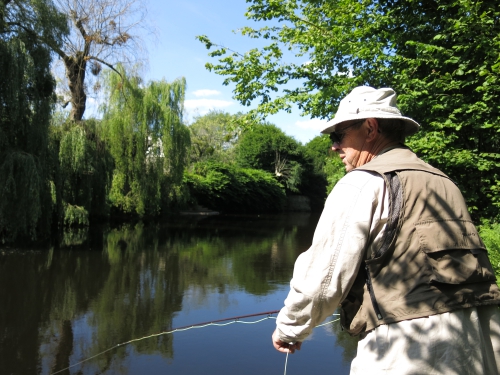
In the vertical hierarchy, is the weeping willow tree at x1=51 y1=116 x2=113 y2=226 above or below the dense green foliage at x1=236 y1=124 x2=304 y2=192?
→ below

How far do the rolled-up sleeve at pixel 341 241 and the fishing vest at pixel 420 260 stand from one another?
0.04m

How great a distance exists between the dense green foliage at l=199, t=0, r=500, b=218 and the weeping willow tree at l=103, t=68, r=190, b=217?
55.5ft

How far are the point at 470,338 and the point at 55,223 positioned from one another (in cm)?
2066

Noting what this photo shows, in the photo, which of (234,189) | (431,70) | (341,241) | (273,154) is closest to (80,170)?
(431,70)

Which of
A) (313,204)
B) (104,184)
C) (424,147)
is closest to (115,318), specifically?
(424,147)

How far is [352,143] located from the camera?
77.7 inches

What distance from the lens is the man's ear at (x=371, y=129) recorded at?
6.23ft

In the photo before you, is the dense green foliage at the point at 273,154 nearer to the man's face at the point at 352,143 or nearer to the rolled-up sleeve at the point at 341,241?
the man's face at the point at 352,143

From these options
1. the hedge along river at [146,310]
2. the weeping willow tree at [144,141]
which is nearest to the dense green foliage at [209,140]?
the weeping willow tree at [144,141]

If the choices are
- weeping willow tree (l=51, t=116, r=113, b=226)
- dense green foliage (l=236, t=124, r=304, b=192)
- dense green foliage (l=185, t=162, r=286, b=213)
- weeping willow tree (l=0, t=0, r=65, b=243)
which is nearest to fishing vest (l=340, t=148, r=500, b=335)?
weeping willow tree (l=0, t=0, r=65, b=243)

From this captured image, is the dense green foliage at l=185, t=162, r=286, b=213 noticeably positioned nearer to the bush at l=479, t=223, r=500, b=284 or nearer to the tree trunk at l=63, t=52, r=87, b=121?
the tree trunk at l=63, t=52, r=87, b=121

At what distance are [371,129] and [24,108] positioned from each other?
15.2 meters

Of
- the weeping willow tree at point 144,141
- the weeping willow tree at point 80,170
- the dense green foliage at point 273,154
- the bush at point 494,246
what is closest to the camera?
the bush at point 494,246

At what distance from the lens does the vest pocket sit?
1574 millimetres
